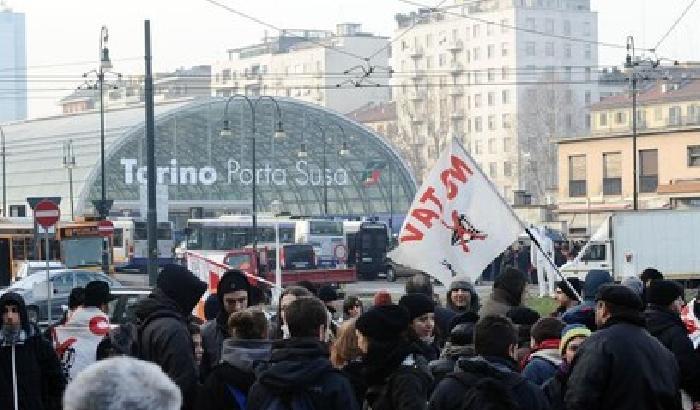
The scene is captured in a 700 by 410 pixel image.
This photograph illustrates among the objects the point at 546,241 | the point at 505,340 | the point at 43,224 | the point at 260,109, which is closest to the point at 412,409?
the point at 505,340

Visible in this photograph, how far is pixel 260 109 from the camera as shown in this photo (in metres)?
106

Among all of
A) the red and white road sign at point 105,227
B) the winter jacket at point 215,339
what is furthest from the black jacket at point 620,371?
the red and white road sign at point 105,227

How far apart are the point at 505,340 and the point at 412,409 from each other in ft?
1.68

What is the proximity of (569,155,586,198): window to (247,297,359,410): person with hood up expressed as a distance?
76.2 meters

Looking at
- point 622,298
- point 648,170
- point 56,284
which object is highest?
point 648,170

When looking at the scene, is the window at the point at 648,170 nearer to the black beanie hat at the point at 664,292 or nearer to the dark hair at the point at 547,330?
the black beanie hat at the point at 664,292

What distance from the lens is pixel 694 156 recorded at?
3044 inches

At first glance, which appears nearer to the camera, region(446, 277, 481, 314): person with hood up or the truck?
region(446, 277, 481, 314): person with hood up

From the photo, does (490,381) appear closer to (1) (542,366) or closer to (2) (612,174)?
(1) (542,366)

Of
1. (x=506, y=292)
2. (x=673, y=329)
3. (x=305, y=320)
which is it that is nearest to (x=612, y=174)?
(x=506, y=292)

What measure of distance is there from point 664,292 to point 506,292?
1878 mm

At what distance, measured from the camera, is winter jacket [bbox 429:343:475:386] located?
349 inches

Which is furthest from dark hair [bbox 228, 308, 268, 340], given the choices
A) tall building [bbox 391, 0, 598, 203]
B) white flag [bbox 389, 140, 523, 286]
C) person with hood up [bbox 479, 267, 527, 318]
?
tall building [bbox 391, 0, 598, 203]

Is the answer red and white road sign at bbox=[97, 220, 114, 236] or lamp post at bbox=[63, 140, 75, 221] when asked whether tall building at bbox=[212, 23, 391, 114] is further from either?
red and white road sign at bbox=[97, 220, 114, 236]
